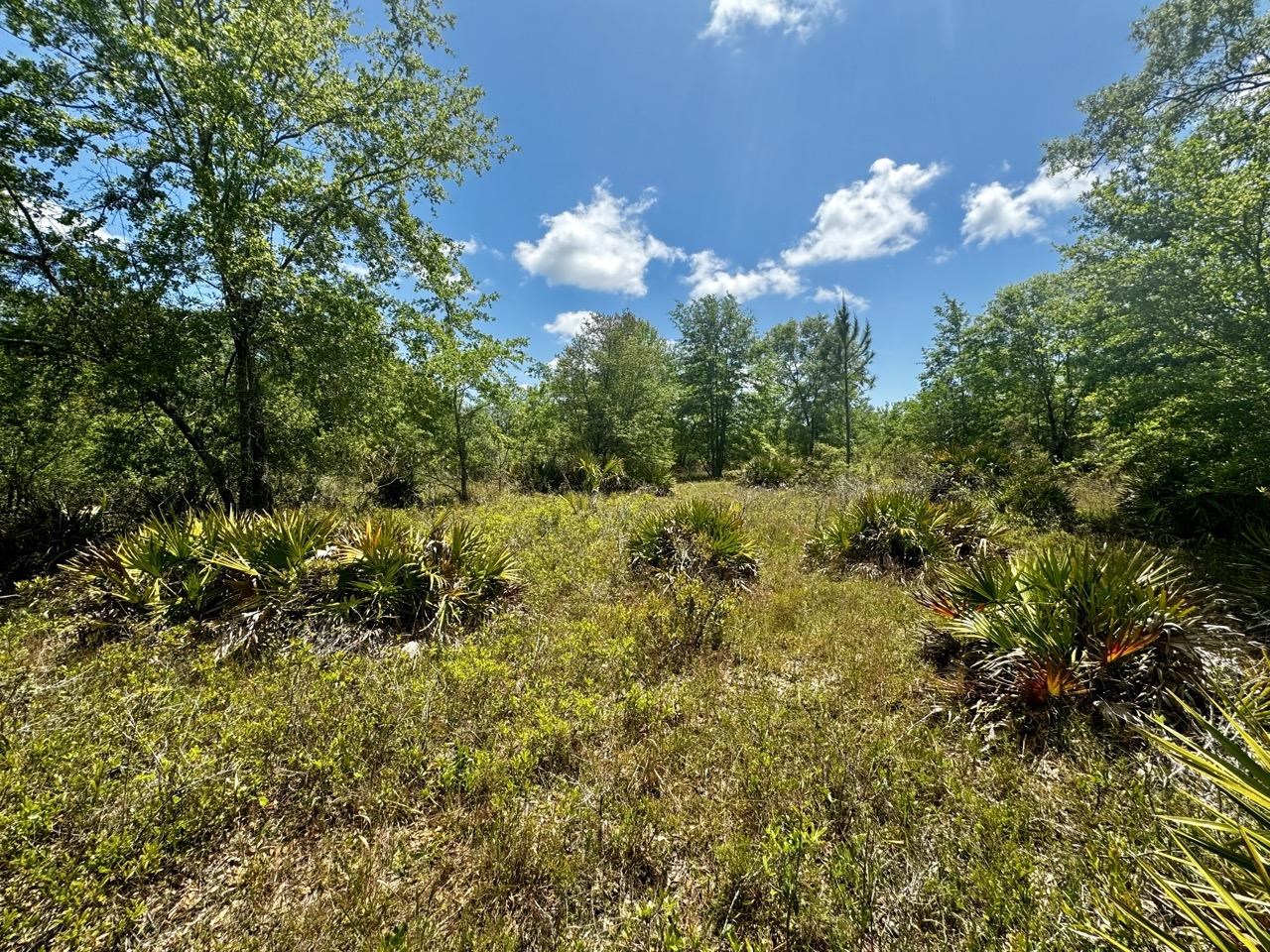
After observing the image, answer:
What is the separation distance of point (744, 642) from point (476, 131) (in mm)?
13740

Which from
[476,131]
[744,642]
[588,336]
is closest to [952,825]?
[744,642]

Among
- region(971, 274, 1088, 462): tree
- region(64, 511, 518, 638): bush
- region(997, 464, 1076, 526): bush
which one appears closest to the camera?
region(64, 511, 518, 638): bush

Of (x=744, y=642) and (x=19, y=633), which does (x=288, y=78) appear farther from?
(x=744, y=642)

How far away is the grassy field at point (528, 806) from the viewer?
6.62 ft

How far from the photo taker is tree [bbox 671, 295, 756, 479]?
77.4ft

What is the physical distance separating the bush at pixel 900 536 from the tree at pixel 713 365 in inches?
A: 657

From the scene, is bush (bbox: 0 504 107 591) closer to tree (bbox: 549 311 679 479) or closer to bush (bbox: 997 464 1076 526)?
tree (bbox: 549 311 679 479)

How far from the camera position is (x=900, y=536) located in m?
7.18

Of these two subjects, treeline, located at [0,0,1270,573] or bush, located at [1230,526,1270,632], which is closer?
bush, located at [1230,526,1270,632]

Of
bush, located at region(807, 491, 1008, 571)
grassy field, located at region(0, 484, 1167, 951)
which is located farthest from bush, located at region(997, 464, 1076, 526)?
grassy field, located at region(0, 484, 1167, 951)

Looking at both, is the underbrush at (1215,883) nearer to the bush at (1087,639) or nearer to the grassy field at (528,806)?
the grassy field at (528,806)

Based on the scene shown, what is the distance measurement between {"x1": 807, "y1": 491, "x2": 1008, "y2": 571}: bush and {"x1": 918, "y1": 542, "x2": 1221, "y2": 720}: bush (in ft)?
9.21

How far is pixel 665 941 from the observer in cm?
184

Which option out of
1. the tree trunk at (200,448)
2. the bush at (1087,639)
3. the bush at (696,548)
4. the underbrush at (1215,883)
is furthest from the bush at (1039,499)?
the tree trunk at (200,448)
